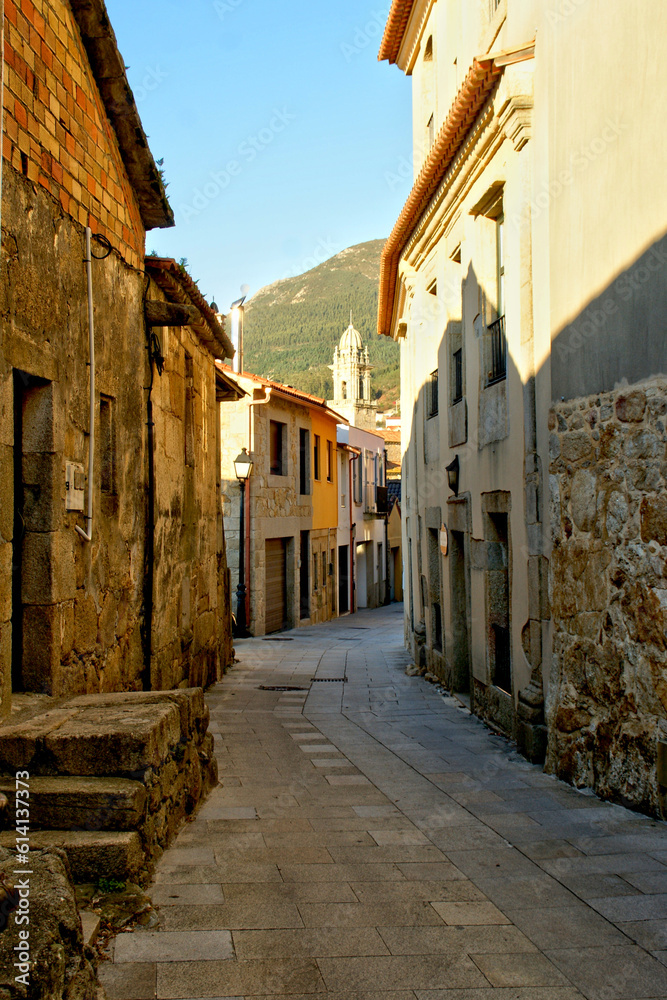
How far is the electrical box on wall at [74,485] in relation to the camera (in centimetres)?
517

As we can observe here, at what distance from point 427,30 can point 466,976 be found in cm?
1312

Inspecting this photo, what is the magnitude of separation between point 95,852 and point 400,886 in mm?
1384

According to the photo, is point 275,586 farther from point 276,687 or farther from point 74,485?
point 74,485

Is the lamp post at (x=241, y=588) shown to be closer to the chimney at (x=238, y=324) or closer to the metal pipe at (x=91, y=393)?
the chimney at (x=238, y=324)

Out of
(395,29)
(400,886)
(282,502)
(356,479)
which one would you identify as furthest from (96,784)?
(356,479)

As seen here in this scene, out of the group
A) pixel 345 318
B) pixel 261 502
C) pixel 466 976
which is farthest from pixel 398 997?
pixel 345 318

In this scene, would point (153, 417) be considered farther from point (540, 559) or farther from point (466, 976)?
point (466, 976)

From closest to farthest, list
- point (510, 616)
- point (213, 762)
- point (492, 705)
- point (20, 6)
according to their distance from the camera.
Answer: point (20, 6) < point (213, 762) < point (510, 616) < point (492, 705)

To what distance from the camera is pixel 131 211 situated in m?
6.73

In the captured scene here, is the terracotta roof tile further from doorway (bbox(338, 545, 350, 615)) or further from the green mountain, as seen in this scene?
the green mountain

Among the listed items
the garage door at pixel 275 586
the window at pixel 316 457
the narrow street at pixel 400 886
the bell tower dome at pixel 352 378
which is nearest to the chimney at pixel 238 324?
the window at pixel 316 457

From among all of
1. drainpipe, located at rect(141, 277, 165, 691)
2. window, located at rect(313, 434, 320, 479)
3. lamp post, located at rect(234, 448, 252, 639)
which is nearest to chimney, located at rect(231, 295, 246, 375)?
window, located at rect(313, 434, 320, 479)

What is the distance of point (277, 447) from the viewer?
20516mm

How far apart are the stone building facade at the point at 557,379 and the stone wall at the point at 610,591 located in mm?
15
